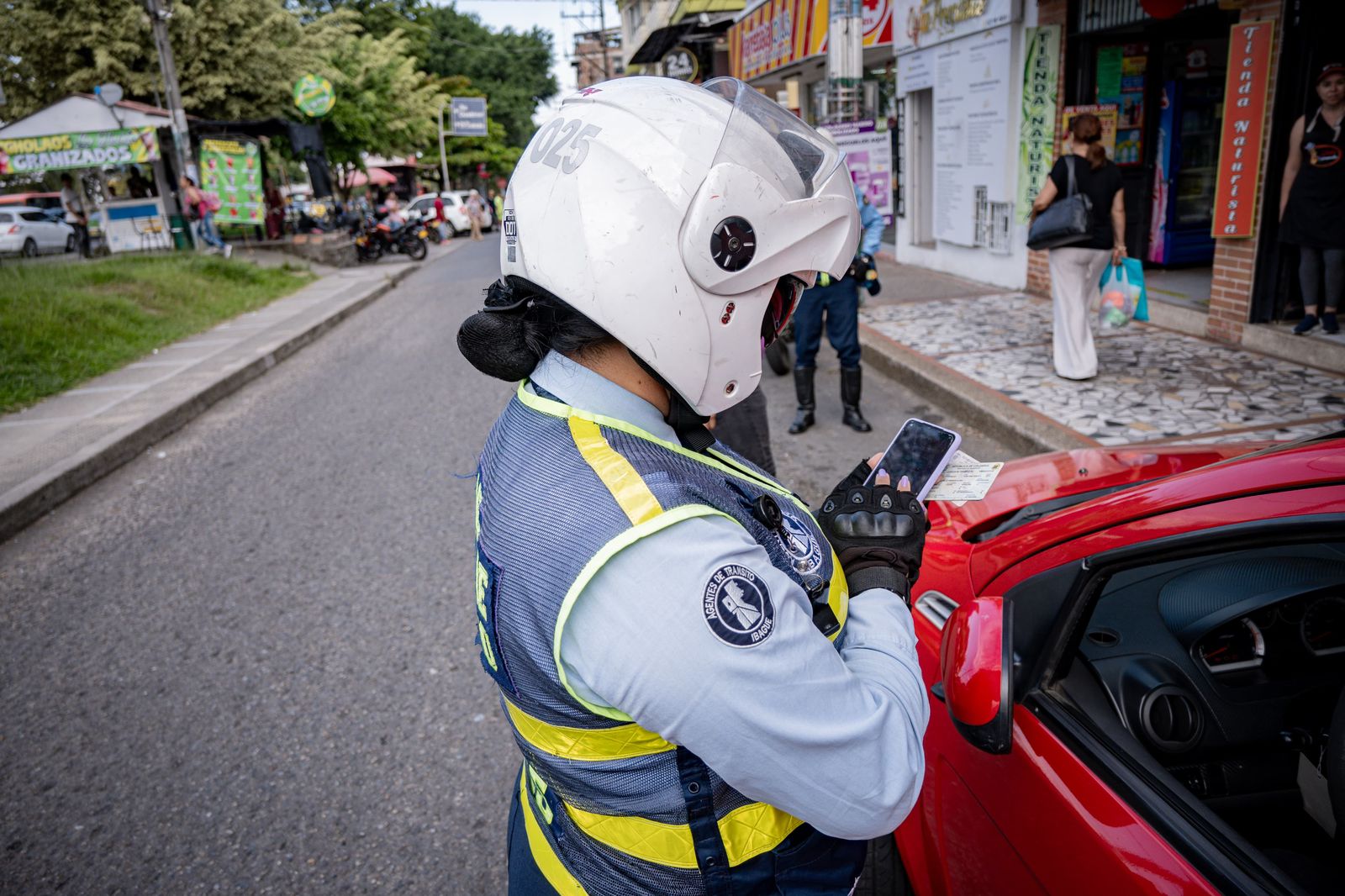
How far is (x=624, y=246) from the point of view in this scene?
1093mm

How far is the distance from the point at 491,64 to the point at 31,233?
33454mm

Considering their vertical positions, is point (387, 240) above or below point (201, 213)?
below

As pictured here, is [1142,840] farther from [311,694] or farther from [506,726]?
[311,694]

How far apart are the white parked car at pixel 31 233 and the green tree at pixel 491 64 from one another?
28.4 metres

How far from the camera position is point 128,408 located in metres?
7.56

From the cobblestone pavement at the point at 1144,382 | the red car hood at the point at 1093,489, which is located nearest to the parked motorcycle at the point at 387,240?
the cobblestone pavement at the point at 1144,382

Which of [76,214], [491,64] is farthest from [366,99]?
[491,64]

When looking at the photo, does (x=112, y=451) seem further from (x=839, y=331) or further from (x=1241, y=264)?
(x=1241, y=264)

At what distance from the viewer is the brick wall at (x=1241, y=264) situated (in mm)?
6359

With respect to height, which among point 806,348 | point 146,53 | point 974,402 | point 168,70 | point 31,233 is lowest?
point 974,402

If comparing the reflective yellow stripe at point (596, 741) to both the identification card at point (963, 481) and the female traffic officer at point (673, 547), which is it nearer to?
the female traffic officer at point (673, 547)

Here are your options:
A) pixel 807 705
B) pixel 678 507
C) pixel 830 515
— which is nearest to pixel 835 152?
pixel 830 515

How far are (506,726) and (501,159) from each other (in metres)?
50.4

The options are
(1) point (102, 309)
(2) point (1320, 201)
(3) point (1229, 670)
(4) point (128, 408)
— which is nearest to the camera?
(3) point (1229, 670)
